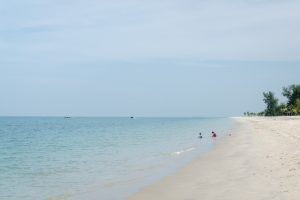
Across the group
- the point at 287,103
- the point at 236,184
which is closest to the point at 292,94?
the point at 287,103

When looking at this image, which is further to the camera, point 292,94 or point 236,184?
point 292,94

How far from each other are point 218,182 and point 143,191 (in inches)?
114

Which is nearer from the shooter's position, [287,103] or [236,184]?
[236,184]

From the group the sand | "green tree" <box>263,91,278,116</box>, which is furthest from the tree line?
the sand

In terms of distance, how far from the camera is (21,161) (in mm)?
31156

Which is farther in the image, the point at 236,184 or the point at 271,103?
the point at 271,103

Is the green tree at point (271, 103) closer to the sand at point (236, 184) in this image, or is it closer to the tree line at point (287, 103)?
the tree line at point (287, 103)

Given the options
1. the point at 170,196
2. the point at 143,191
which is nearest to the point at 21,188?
the point at 143,191

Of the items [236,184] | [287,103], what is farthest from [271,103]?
[236,184]

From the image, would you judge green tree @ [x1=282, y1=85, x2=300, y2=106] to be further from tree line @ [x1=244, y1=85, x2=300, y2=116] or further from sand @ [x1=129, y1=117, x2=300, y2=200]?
sand @ [x1=129, y1=117, x2=300, y2=200]

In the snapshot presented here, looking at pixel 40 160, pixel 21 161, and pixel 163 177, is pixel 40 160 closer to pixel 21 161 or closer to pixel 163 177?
pixel 21 161

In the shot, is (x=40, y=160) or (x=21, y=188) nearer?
(x=21, y=188)

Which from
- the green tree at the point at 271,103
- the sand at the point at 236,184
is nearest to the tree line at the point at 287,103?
the green tree at the point at 271,103

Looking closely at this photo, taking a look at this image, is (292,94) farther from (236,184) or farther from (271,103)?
(236,184)
